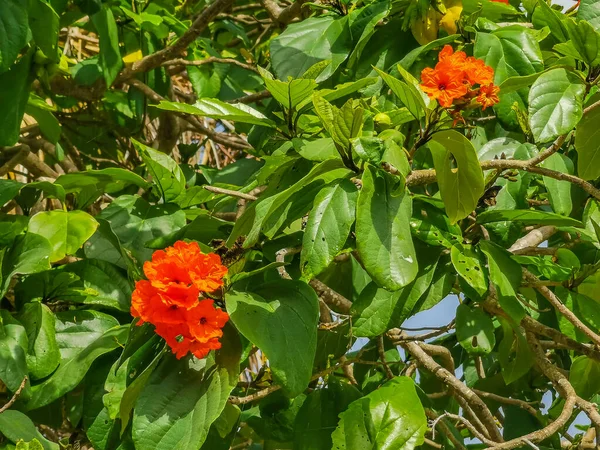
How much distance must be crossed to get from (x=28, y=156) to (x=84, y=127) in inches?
19.6

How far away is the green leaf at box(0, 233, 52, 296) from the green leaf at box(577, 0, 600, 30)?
806 mm

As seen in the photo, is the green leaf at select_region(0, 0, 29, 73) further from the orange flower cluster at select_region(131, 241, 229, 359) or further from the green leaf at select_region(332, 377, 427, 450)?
the green leaf at select_region(332, 377, 427, 450)

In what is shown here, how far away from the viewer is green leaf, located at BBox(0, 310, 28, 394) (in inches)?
43.8

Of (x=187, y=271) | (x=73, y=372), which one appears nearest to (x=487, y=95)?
(x=187, y=271)

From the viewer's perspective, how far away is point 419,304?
43.0 inches

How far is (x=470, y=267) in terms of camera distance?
1043mm

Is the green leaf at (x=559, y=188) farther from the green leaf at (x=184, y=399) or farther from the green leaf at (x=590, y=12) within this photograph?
the green leaf at (x=184, y=399)

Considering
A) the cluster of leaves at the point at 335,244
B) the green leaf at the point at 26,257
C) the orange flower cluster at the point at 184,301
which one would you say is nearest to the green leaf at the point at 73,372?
the cluster of leaves at the point at 335,244

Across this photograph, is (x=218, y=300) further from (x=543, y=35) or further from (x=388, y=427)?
(x=543, y=35)

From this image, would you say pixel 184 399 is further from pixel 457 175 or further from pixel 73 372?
pixel 457 175

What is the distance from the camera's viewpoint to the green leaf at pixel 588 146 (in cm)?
109

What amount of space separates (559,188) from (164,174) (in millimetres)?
598

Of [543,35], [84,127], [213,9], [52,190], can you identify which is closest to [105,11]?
[213,9]

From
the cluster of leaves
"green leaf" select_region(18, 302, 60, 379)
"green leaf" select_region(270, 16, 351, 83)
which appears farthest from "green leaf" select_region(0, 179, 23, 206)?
"green leaf" select_region(270, 16, 351, 83)
